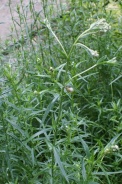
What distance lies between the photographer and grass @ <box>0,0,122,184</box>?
6.49 feet

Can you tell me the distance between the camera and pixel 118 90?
10.4 feet

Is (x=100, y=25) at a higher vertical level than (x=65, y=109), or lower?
higher

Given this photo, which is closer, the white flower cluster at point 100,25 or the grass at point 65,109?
the white flower cluster at point 100,25

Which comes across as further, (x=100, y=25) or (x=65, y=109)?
(x=65, y=109)

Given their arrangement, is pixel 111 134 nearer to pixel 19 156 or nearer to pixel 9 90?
pixel 19 156

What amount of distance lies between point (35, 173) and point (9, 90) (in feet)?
1.48

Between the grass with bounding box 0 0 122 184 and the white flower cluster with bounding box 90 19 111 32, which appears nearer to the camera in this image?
the white flower cluster with bounding box 90 19 111 32

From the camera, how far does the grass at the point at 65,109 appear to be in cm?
198

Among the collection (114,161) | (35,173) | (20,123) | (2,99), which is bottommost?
(114,161)

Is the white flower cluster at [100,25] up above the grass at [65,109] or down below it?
above

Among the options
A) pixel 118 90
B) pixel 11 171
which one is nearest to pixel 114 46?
pixel 118 90

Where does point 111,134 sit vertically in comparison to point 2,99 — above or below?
below

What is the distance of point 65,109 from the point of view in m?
2.95

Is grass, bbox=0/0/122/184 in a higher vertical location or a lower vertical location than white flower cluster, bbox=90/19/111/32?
lower
